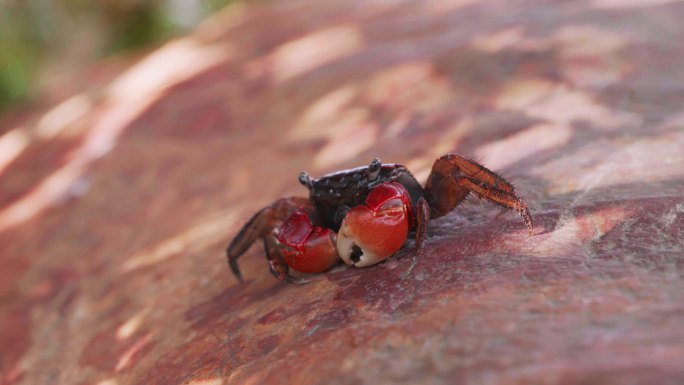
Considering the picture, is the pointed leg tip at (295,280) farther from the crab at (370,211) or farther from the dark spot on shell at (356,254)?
the dark spot on shell at (356,254)

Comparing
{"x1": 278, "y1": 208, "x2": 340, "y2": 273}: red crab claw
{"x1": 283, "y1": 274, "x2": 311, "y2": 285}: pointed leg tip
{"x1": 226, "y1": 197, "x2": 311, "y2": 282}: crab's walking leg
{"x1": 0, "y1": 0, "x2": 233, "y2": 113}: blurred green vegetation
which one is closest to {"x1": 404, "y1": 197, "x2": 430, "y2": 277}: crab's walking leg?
{"x1": 278, "y1": 208, "x2": 340, "y2": 273}: red crab claw

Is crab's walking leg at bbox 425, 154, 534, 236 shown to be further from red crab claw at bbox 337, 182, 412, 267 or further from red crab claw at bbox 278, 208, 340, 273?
red crab claw at bbox 278, 208, 340, 273

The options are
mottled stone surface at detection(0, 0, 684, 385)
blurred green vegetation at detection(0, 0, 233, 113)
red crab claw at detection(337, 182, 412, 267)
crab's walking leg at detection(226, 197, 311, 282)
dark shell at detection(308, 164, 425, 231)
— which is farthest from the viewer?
blurred green vegetation at detection(0, 0, 233, 113)

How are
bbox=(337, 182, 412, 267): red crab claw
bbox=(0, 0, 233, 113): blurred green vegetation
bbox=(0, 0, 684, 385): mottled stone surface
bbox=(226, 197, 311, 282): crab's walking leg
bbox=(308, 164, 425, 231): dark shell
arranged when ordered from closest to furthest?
bbox=(0, 0, 684, 385): mottled stone surface
bbox=(337, 182, 412, 267): red crab claw
bbox=(308, 164, 425, 231): dark shell
bbox=(226, 197, 311, 282): crab's walking leg
bbox=(0, 0, 233, 113): blurred green vegetation

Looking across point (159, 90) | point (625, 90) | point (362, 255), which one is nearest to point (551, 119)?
point (625, 90)

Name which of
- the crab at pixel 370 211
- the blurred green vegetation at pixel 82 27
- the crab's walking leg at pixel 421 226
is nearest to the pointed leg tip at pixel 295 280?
the crab at pixel 370 211

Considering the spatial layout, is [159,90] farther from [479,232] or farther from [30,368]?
[479,232]

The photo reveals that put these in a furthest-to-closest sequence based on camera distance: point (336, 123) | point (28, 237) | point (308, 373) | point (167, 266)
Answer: point (28, 237) < point (336, 123) < point (167, 266) < point (308, 373)

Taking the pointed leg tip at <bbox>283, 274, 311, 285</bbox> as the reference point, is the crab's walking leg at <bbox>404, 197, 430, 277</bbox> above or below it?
above
